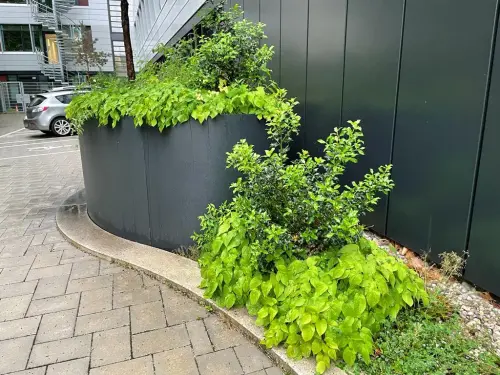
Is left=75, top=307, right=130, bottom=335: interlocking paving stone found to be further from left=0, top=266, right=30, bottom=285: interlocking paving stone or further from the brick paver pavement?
left=0, top=266, right=30, bottom=285: interlocking paving stone

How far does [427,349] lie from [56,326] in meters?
2.39

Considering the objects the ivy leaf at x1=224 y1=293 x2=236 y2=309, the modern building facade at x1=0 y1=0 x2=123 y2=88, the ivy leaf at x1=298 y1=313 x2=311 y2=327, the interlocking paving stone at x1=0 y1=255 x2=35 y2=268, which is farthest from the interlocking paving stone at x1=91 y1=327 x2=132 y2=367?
the modern building facade at x1=0 y1=0 x2=123 y2=88

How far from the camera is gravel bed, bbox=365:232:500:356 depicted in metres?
2.25

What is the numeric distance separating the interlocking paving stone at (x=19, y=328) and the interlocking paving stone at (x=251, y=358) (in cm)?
144

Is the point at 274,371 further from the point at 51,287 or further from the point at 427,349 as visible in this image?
the point at 51,287

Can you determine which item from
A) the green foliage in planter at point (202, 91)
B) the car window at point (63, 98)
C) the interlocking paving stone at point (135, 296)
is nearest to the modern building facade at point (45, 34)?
the car window at point (63, 98)

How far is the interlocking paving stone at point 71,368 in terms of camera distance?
87.7 inches

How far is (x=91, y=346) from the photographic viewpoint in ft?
8.02

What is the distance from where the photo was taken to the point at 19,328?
2654mm

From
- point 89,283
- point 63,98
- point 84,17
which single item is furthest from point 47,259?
point 84,17

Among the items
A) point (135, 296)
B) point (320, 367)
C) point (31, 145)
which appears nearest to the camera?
point (320, 367)

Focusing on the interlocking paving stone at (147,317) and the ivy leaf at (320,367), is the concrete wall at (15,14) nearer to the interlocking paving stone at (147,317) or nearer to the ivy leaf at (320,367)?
the interlocking paving stone at (147,317)

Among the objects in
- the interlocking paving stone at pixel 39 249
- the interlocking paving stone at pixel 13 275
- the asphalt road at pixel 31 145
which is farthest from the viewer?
the asphalt road at pixel 31 145

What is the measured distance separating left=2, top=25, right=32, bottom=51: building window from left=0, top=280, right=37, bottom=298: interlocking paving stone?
30493 millimetres
